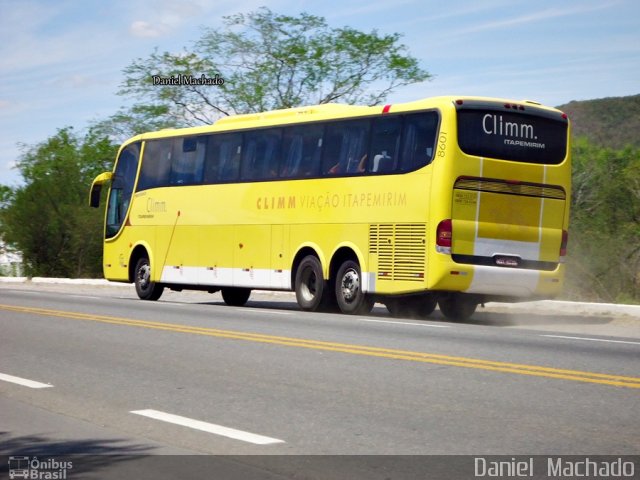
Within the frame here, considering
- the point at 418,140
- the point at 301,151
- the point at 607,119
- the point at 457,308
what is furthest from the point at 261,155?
the point at 607,119

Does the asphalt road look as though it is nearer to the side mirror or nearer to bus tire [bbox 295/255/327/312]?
bus tire [bbox 295/255/327/312]

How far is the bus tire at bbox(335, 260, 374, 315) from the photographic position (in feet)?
66.2

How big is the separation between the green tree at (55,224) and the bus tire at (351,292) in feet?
104

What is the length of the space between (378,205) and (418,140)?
1495 millimetres

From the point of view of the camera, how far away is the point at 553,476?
6.45 metres

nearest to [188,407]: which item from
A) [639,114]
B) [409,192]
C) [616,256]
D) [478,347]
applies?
[478,347]

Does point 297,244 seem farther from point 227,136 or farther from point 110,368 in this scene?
point 110,368

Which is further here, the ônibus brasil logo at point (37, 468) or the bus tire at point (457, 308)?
the bus tire at point (457, 308)

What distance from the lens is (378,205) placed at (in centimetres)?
1973

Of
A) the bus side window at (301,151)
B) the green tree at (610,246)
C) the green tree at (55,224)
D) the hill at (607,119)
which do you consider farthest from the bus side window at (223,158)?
the hill at (607,119)

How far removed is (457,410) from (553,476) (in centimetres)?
227

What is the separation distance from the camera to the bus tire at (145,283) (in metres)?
26.4

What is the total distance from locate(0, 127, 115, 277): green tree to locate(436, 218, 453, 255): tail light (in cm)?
3438

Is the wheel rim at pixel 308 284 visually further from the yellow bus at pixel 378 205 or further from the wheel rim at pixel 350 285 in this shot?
the wheel rim at pixel 350 285
